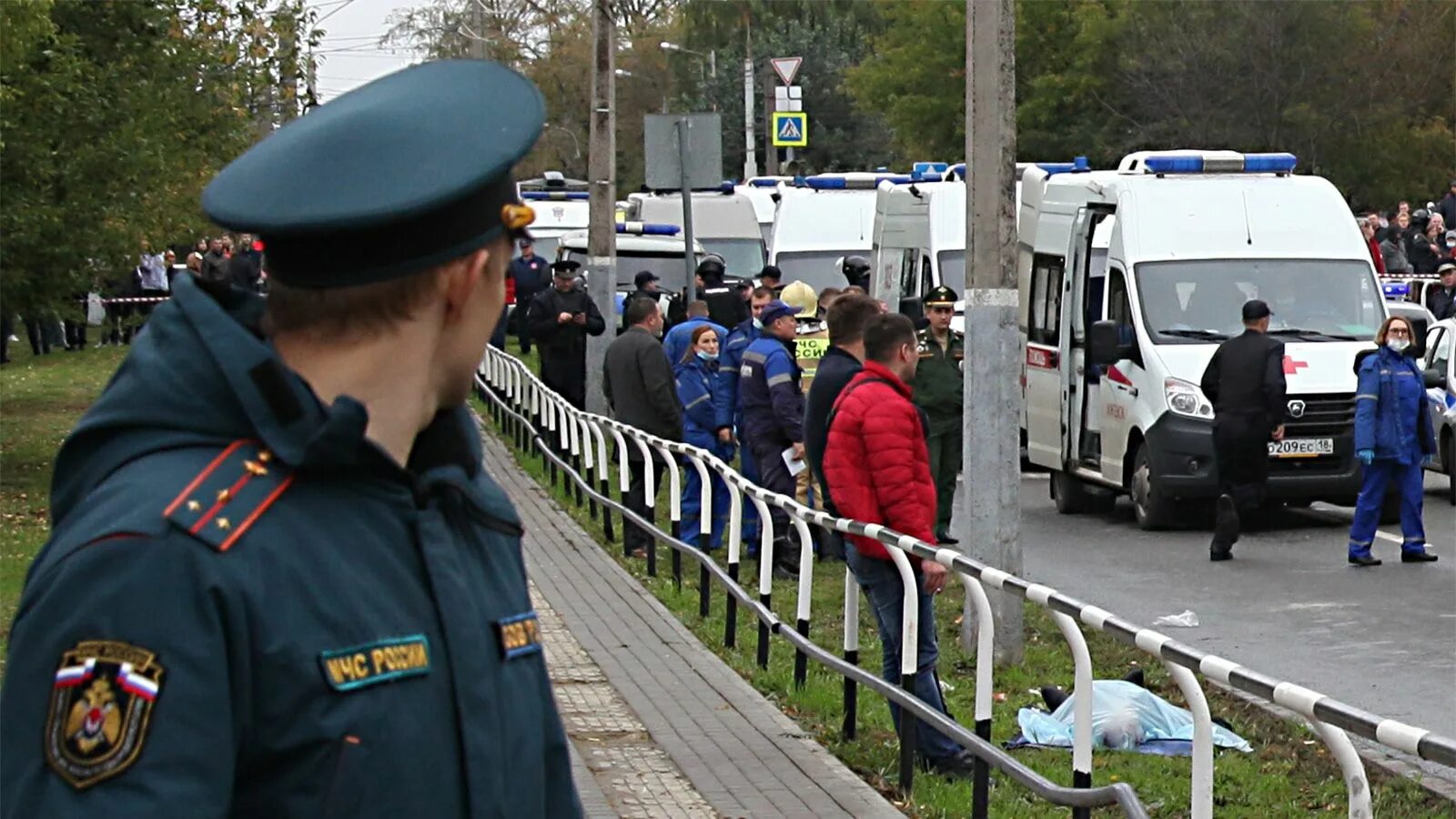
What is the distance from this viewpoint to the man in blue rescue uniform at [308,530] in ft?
6.16

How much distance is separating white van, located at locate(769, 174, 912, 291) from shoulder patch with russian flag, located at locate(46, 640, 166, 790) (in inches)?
1079

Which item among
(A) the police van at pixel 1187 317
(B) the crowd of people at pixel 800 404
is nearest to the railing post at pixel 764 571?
(B) the crowd of people at pixel 800 404

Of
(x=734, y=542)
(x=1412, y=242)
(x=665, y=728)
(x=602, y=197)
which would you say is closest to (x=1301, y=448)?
(x=734, y=542)

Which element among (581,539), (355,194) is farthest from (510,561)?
(581,539)

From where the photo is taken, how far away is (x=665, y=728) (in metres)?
9.52

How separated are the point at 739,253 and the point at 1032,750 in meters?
24.8

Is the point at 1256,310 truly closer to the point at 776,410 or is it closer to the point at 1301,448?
the point at 1301,448

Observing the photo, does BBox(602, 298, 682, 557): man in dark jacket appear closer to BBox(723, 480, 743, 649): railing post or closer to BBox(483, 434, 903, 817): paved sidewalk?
BBox(483, 434, 903, 817): paved sidewalk

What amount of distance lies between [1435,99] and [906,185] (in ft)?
100

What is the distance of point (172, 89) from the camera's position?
2153 cm

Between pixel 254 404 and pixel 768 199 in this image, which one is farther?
pixel 768 199

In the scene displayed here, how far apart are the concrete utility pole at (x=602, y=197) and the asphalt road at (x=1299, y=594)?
5937 millimetres

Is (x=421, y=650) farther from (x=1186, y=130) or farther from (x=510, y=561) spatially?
(x=1186, y=130)

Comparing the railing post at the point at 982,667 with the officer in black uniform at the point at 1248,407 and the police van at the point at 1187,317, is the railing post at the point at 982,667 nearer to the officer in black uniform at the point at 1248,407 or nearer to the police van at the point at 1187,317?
the officer in black uniform at the point at 1248,407
